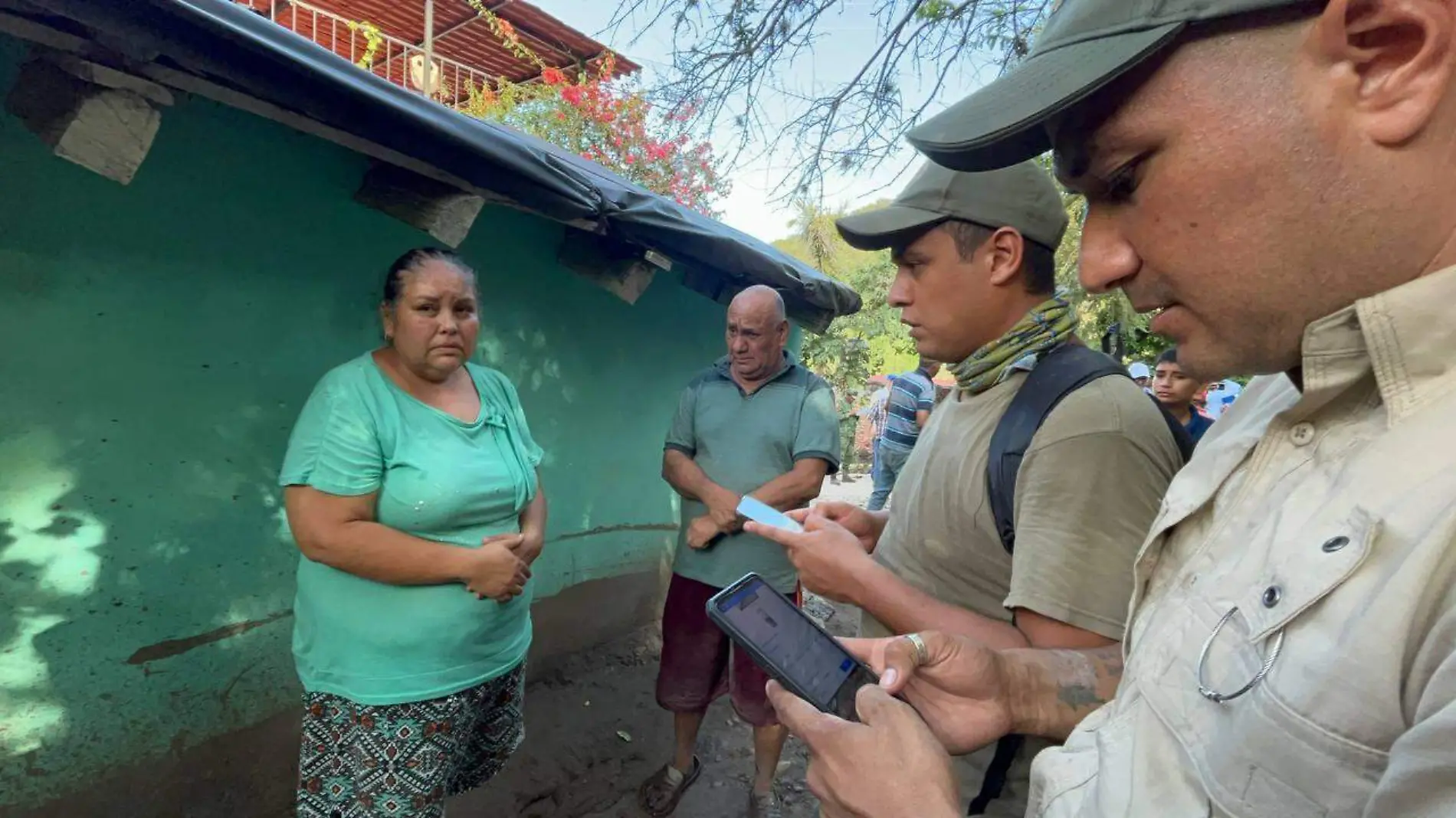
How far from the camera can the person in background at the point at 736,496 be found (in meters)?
3.21

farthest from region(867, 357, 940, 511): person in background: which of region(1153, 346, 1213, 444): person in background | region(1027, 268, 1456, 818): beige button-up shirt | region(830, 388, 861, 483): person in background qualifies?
region(830, 388, 861, 483): person in background

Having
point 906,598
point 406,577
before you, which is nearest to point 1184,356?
point 906,598

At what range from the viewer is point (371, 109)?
2.04 metres

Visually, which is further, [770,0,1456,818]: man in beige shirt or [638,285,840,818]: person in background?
[638,285,840,818]: person in background

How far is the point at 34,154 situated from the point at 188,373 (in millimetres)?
797

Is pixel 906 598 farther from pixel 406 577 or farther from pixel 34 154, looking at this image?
pixel 34 154

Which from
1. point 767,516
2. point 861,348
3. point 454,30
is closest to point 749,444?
point 767,516

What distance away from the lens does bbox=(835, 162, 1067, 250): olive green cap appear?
1571 mm

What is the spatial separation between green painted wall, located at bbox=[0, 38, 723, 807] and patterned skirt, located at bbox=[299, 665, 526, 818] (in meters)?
0.94

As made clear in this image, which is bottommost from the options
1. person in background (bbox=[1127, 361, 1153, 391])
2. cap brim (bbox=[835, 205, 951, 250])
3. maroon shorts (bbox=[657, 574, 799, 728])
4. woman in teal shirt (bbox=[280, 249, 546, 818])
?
maroon shorts (bbox=[657, 574, 799, 728])

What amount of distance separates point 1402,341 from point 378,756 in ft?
7.87

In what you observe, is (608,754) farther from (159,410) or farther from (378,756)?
(159,410)

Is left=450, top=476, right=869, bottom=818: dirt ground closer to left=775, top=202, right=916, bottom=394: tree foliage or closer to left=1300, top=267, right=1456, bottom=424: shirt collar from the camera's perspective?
left=1300, top=267, right=1456, bottom=424: shirt collar

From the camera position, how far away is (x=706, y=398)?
11.4 ft
